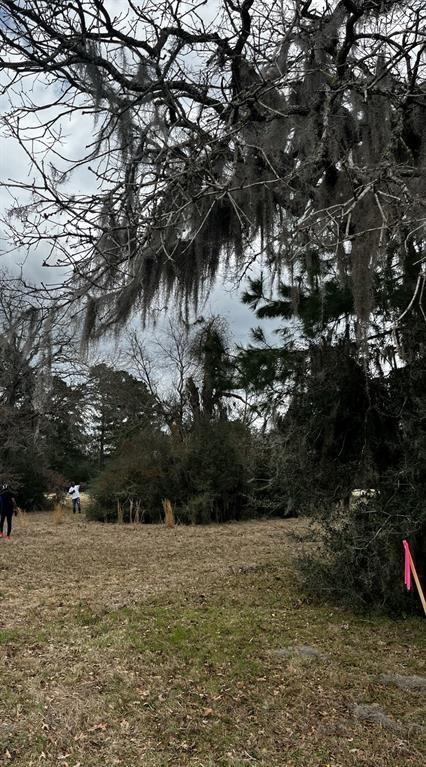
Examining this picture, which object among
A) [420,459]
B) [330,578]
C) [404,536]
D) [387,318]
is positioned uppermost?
[387,318]

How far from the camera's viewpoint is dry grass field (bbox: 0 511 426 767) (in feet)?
10.4

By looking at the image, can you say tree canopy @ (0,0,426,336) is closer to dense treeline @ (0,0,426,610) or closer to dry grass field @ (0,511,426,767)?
dense treeline @ (0,0,426,610)

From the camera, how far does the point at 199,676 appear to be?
412 centimetres

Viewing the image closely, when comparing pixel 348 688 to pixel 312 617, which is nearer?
pixel 348 688

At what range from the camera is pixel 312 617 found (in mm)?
5648

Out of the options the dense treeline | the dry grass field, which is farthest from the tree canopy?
the dry grass field

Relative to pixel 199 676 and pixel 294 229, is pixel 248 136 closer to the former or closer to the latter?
pixel 294 229

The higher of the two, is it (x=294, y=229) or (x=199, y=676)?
(x=294, y=229)

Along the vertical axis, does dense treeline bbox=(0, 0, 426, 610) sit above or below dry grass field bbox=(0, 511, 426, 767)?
above

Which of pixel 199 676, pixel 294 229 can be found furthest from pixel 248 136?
pixel 199 676

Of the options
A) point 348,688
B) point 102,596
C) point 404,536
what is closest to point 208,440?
point 102,596

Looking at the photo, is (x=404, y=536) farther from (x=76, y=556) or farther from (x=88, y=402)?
(x=88, y=402)

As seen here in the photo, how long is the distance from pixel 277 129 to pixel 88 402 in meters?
17.1

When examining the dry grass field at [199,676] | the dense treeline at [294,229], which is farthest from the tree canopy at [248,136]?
the dry grass field at [199,676]
